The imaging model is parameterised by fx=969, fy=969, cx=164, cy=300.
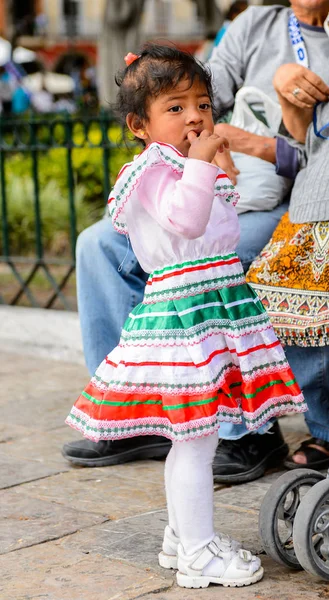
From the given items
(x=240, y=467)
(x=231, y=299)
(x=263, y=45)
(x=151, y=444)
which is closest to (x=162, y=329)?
(x=231, y=299)

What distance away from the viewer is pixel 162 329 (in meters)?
2.37

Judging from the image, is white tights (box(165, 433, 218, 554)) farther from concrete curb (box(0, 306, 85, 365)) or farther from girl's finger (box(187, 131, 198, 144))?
concrete curb (box(0, 306, 85, 365))

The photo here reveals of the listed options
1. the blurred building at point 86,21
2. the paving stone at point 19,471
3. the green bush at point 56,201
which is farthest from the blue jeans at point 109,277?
the blurred building at point 86,21

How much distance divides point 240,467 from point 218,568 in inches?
34.1

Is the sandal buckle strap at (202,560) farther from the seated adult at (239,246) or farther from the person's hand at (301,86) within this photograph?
the person's hand at (301,86)

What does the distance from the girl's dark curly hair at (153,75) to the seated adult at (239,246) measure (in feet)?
2.96

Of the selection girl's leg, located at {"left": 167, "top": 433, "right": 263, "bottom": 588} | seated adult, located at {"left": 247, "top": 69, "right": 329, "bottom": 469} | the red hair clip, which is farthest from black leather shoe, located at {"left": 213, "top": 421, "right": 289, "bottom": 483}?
the red hair clip

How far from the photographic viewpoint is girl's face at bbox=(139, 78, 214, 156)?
2398 millimetres

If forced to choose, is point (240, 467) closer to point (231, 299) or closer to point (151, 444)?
point (151, 444)

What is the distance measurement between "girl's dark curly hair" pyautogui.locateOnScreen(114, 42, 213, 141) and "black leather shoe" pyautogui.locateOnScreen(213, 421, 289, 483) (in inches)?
49.7

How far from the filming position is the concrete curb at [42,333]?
17.3 feet

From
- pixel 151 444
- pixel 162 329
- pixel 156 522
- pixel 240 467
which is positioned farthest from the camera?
pixel 151 444

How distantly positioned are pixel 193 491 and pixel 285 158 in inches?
54.8

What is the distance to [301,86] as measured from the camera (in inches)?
121
